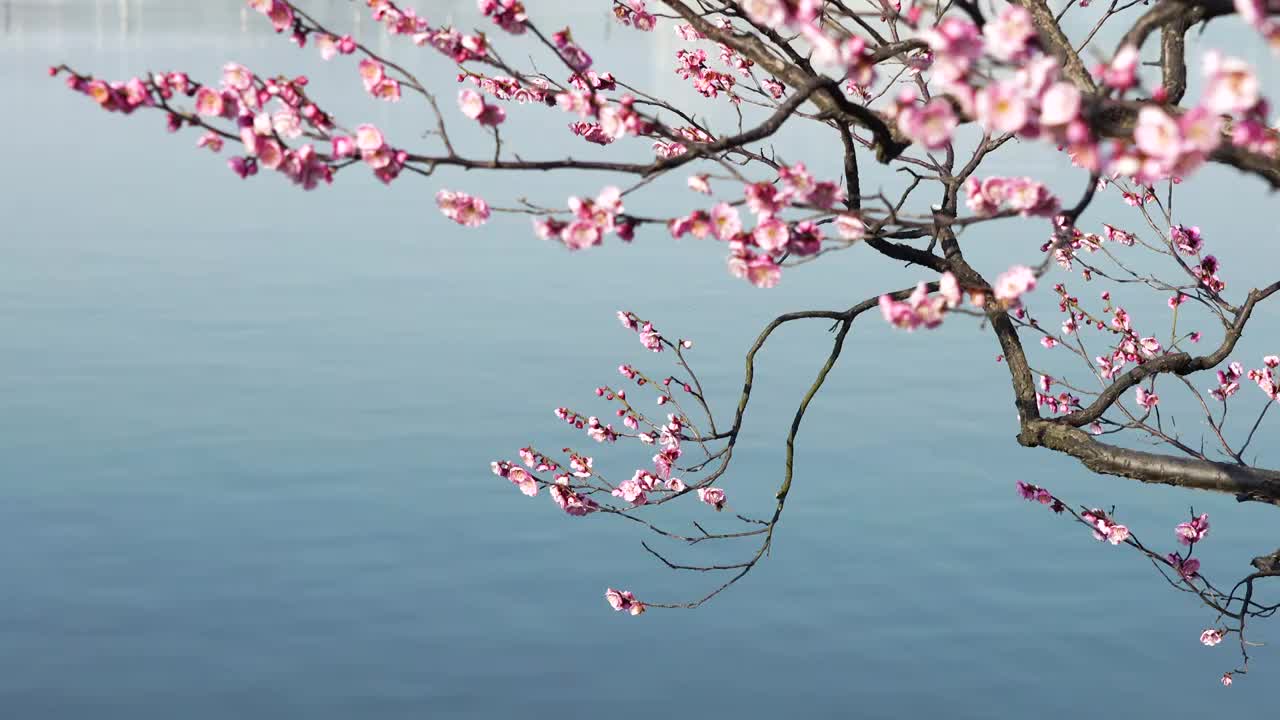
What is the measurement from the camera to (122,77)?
74.4 metres

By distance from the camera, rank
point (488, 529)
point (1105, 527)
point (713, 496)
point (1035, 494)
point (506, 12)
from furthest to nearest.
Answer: point (488, 529), point (713, 496), point (1105, 527), point (1035, 494), point (506, 12)

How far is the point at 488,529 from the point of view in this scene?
50.2 feet

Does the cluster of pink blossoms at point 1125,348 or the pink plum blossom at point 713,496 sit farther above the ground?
the cluster of pink blossoms at point 1125,348

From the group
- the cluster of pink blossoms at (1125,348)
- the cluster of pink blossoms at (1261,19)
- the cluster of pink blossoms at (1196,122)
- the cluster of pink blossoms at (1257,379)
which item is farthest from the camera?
the cluster of pink blossoms at (1125,348)

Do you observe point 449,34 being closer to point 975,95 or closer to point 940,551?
point 975,95

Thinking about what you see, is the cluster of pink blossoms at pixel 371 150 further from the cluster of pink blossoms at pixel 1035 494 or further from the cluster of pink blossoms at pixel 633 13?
the cluster of pink blossoms at pixel 1035 494

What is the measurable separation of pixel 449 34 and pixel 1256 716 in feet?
30.5

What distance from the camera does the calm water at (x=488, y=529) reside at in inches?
492

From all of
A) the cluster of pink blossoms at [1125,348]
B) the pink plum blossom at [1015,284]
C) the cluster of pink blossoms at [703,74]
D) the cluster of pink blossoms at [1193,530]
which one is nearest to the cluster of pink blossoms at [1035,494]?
the cluster of pink blossoms at [1193,530]

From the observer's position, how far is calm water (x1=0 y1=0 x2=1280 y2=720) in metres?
12.5

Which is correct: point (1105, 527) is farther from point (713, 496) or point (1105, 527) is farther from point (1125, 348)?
point (713, 496)

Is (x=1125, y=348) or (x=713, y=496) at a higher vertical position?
(x=1125, y=348)

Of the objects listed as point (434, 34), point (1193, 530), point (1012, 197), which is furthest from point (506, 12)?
point (1193, 530)

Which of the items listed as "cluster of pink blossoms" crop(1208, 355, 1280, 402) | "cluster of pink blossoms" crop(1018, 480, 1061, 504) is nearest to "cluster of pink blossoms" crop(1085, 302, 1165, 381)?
"cluster of pink blossoms" crop(1208, 355, 1280, 402)
